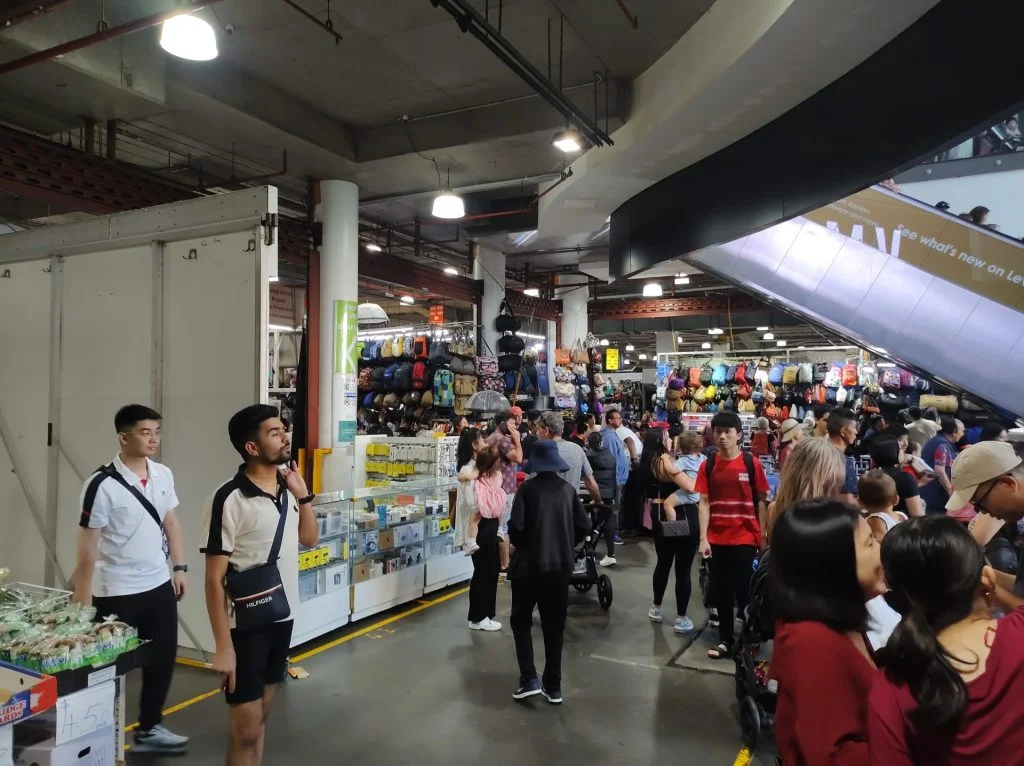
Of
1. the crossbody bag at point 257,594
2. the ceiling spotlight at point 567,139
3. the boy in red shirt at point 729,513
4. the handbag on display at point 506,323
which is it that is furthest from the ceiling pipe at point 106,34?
the handbag on display at point 506,323

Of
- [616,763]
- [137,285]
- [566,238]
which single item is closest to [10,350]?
[137,285]

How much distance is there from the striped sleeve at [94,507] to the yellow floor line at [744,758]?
318cm

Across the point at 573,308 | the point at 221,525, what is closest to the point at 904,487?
the point at 221,525

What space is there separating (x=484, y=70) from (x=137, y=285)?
3707 mm

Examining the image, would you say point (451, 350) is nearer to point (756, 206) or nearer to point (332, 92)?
point (332, 92)

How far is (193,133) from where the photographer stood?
23.6 feet

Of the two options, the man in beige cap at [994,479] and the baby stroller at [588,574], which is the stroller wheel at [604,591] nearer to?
the baby stroller at [588,574]

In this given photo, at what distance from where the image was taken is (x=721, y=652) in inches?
186

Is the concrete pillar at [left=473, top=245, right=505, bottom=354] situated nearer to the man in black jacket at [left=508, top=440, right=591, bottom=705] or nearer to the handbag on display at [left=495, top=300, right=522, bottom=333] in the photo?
the handbag on display at [left=495, top=300, right=522, bottom=333]

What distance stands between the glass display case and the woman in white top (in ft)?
2.30

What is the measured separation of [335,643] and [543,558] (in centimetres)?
204

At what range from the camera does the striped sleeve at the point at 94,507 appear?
309 centimetres

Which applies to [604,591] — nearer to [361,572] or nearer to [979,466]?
[361,572]

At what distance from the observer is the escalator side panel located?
670cm
